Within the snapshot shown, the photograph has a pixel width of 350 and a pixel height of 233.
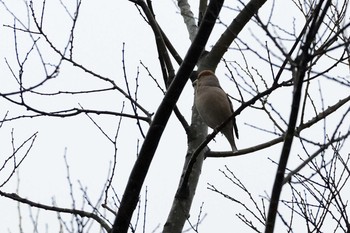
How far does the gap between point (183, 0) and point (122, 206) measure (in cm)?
351

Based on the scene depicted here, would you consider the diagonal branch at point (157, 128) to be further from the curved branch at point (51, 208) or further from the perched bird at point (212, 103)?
the perched bird at point (212, 103)

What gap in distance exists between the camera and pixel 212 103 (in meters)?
4.98

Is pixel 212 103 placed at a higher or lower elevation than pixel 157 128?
higher

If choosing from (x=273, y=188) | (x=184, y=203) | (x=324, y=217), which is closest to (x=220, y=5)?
(x=273, y=188)

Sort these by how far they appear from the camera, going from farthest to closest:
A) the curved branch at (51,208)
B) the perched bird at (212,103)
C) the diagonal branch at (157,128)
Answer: the perched bird at (212,103), the curved branch at (51,208), the diagonal branch at (157,128)

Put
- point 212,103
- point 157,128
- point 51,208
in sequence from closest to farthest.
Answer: point 157,128 < point 51,208 < point 212,103

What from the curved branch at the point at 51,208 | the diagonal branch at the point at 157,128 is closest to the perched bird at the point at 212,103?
the curved branch at the point at 51,208

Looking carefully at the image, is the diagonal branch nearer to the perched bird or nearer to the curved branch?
the curved branch

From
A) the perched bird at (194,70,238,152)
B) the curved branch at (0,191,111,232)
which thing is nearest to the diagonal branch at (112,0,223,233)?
the curved branch at (0,191,111,232)

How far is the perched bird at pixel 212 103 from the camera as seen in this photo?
475cm

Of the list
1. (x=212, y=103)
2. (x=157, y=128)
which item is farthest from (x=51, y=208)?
(x=212, y=103)

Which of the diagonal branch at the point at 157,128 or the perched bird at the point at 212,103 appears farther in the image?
the perched bird at the point at 212,103

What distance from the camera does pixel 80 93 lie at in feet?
14.0

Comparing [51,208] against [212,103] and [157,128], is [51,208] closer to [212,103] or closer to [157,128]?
[157,128]
